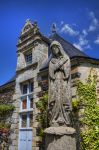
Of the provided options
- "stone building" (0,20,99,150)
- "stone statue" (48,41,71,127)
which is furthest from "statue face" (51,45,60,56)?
"stone building" (0,20,99,150)

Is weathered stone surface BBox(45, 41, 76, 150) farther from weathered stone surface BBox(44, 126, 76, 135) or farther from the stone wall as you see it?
the stone wall

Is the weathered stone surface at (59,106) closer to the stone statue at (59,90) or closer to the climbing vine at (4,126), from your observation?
the stone statue at (59,90)

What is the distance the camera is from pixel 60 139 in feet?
18.9

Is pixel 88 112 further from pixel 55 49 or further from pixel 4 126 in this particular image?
pixel 4 126

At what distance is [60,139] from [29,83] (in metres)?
6.47

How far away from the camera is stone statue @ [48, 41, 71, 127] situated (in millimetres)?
6066

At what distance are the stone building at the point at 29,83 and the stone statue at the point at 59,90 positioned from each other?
3648 mm

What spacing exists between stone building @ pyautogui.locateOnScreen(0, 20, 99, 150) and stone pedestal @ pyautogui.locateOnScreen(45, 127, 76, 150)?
15.5 feet

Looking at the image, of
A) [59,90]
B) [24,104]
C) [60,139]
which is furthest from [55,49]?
[24,104]

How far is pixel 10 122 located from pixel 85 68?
5.44m

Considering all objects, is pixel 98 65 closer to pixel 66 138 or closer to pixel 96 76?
pixel 96 76

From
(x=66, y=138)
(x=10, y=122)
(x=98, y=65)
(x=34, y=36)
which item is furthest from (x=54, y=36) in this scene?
(x=66, y=138)

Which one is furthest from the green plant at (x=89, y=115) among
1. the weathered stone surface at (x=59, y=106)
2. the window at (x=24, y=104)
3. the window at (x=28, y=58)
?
the window at (x=28, y=58)

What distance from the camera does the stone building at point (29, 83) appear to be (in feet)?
35.8
